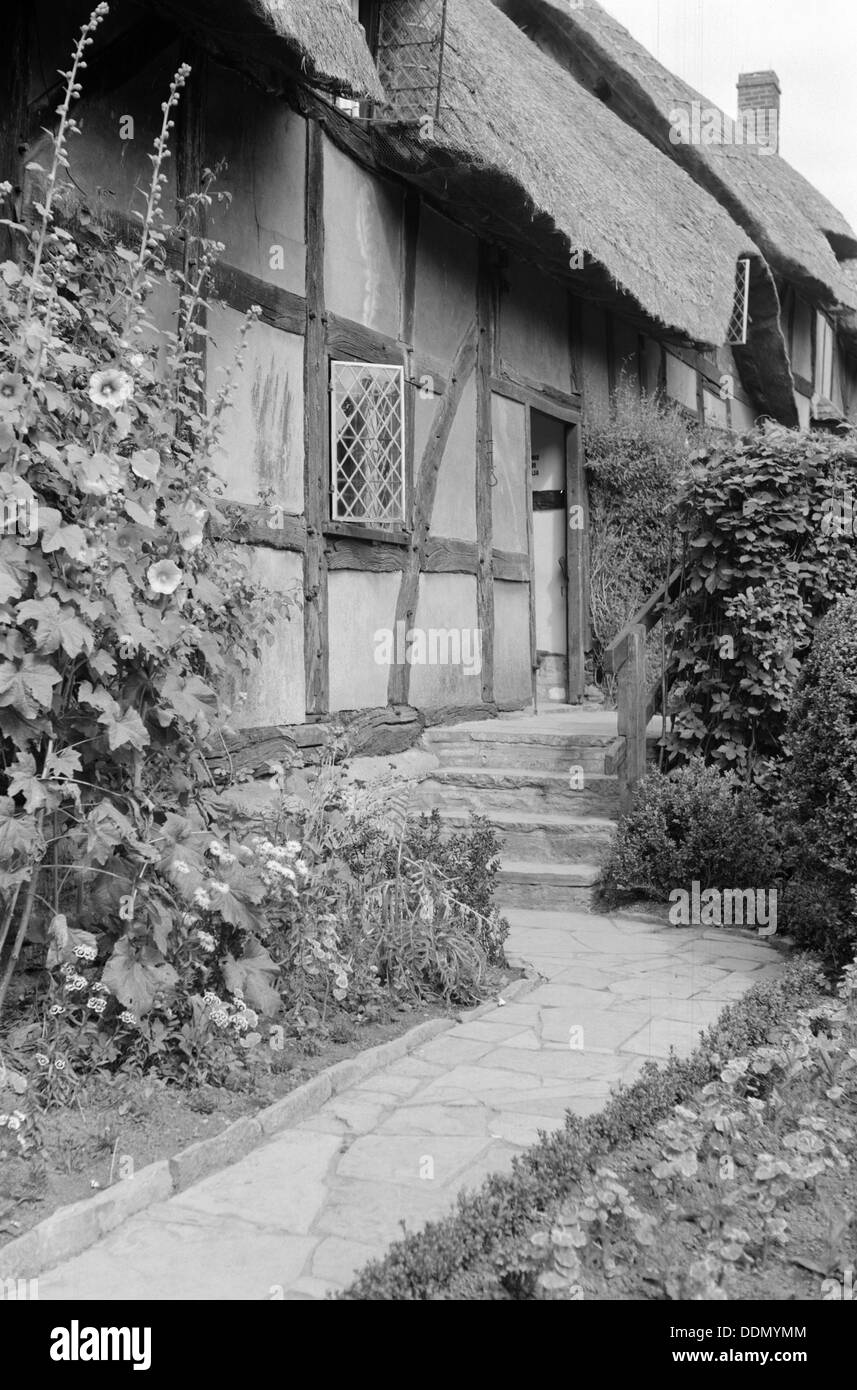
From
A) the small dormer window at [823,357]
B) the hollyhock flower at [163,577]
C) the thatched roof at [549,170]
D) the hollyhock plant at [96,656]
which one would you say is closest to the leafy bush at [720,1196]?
the hollyhock plant at [96,656]

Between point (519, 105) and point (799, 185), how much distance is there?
1107 cm

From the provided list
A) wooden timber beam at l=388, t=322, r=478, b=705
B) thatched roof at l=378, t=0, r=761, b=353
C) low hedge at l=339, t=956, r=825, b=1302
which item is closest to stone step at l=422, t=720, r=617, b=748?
wooden timber beam at l=388, t=322, r=478, b=705

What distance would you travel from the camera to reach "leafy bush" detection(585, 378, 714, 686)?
10828 millimetres

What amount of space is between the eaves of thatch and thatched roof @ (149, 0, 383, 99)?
1.22 meters

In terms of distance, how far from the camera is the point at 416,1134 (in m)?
3.56

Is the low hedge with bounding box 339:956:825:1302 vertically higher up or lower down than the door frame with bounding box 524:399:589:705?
lower down

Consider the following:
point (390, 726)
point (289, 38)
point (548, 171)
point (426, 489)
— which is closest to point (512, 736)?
point (390, 726)

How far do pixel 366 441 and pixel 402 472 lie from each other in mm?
397

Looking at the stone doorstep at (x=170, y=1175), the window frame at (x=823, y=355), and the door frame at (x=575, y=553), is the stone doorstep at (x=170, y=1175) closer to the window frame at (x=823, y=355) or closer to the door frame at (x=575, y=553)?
the door frame at (x=575, y=553)

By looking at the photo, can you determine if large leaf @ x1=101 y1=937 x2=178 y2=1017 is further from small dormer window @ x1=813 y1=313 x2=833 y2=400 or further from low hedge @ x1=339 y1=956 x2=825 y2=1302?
small dormer window @ x1=813 y1=313 x2=833 y2=400

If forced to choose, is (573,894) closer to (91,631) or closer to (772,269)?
(91,631)

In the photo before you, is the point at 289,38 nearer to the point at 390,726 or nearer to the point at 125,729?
the point at 125,729

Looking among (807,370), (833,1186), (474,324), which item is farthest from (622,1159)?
(807,370)

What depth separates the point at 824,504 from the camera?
6.71 metres
